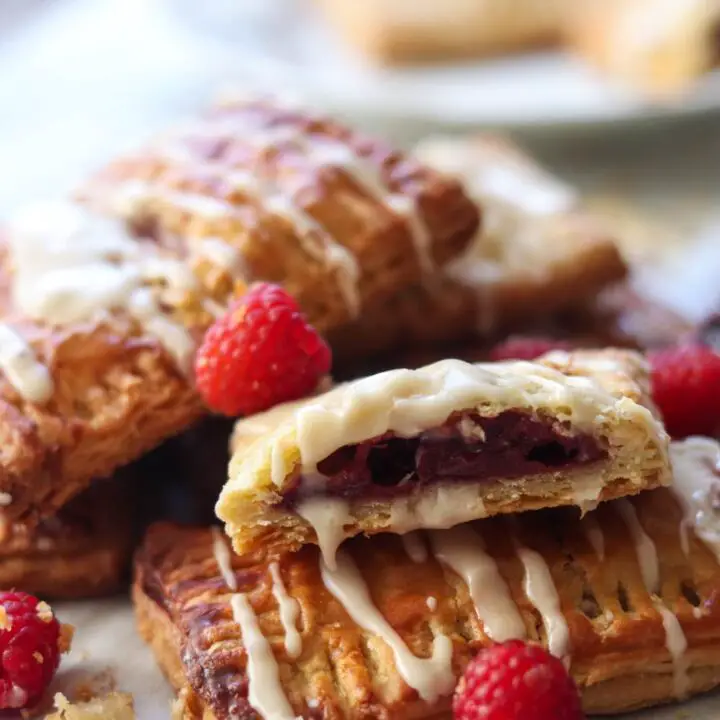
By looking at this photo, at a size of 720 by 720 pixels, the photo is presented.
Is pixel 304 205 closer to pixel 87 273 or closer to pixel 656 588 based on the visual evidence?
pixel 87 273

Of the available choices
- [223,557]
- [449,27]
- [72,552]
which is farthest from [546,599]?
[449,27]

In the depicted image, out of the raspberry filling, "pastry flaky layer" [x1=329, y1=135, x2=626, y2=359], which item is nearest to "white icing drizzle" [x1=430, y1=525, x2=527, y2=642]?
the raspberry filling

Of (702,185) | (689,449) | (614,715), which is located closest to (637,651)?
(614,715)

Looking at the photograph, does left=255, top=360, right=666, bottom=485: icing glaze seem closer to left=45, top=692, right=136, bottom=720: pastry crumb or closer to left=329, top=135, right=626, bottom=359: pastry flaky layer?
left=45, top=692, right=136, bottom=720: pastry crumb

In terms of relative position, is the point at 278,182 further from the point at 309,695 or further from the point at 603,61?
the point at 603,61

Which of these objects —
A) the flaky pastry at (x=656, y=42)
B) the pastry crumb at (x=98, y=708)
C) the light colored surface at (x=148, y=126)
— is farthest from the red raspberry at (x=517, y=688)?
the flaky pastry at (x=656, y=42)

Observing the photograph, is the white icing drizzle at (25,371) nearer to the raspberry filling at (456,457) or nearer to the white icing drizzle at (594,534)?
the raspberry filling at (456,457)
